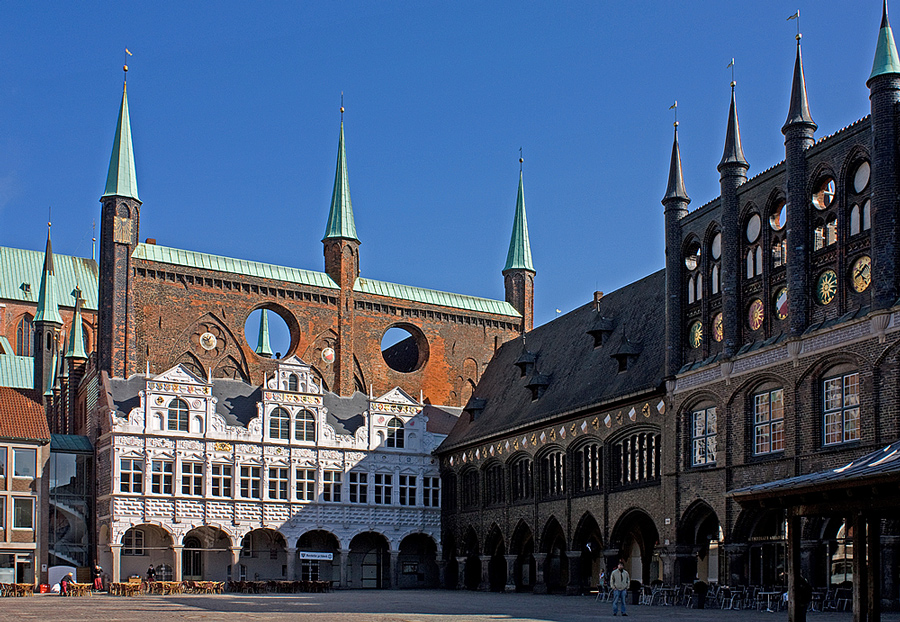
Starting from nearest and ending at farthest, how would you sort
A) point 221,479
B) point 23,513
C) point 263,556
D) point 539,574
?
point 539,574 < point 23,513 < point 221,479 < point 263,556

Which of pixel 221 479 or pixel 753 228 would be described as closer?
pixel 753 228

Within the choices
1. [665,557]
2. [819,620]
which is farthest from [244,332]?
[819,620]

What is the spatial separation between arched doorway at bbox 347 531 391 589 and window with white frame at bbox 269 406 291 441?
720cm

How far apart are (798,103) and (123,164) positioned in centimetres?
3691

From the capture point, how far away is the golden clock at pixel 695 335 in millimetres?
41125

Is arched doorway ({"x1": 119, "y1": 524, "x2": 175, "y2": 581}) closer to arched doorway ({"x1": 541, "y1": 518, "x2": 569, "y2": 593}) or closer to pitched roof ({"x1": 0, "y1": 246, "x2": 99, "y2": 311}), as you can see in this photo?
arched doorway ({"x1": 541, "y1": 518, "x2": 569, "y2": 593})

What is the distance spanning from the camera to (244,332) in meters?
62.5

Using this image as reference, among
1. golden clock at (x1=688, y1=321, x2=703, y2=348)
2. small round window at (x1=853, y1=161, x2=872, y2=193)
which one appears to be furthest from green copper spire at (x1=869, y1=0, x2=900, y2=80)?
golden clock at (x1=688, y1=321, x2=703, y2=348)

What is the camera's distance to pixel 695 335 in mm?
41656

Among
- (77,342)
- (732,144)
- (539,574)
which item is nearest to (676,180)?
(732,144)

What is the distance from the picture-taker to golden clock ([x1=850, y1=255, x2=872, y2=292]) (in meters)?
32.6

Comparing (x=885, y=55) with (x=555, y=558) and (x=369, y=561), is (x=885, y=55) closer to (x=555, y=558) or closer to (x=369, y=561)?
(x=555, y=558)

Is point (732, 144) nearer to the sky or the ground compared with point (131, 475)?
nearer to the sky

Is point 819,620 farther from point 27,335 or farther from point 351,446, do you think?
point 27,335
